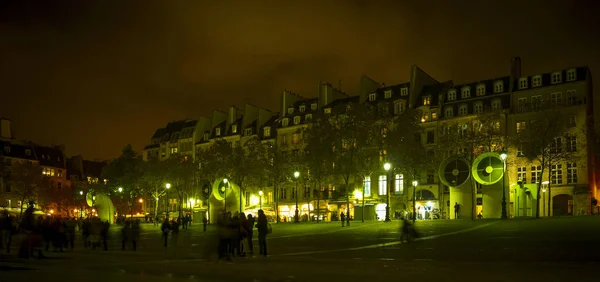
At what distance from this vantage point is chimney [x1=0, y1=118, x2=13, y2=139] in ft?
413

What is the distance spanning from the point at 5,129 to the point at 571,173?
106386mm

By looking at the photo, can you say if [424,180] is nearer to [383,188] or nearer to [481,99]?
[383,188]

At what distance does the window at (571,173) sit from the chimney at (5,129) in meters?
105

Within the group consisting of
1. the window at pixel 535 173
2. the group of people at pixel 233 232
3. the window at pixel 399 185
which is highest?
the window at pixel 535 173

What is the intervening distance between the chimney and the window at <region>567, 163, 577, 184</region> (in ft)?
345

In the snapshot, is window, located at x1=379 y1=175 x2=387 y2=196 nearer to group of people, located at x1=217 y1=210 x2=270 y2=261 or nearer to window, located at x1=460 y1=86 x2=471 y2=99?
window, located at x1=460 y1=86 x2=471 y2=99

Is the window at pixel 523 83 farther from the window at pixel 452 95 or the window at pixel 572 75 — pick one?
the window at pixel 452 95

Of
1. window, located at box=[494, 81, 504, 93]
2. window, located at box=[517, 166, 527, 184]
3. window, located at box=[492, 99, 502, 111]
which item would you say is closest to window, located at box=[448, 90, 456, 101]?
window, located at box=[494, 81, 504, 93]

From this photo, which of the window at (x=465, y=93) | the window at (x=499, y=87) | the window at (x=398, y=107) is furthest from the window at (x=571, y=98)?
the window at (x=398, y=107)

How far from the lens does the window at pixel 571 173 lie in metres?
74.2

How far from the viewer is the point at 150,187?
325 feet

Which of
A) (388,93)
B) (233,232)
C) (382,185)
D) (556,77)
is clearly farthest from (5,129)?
(233,232)

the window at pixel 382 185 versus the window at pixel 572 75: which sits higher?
the window at pixel 572 75

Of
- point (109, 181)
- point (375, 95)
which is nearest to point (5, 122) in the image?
point (109, 181)
